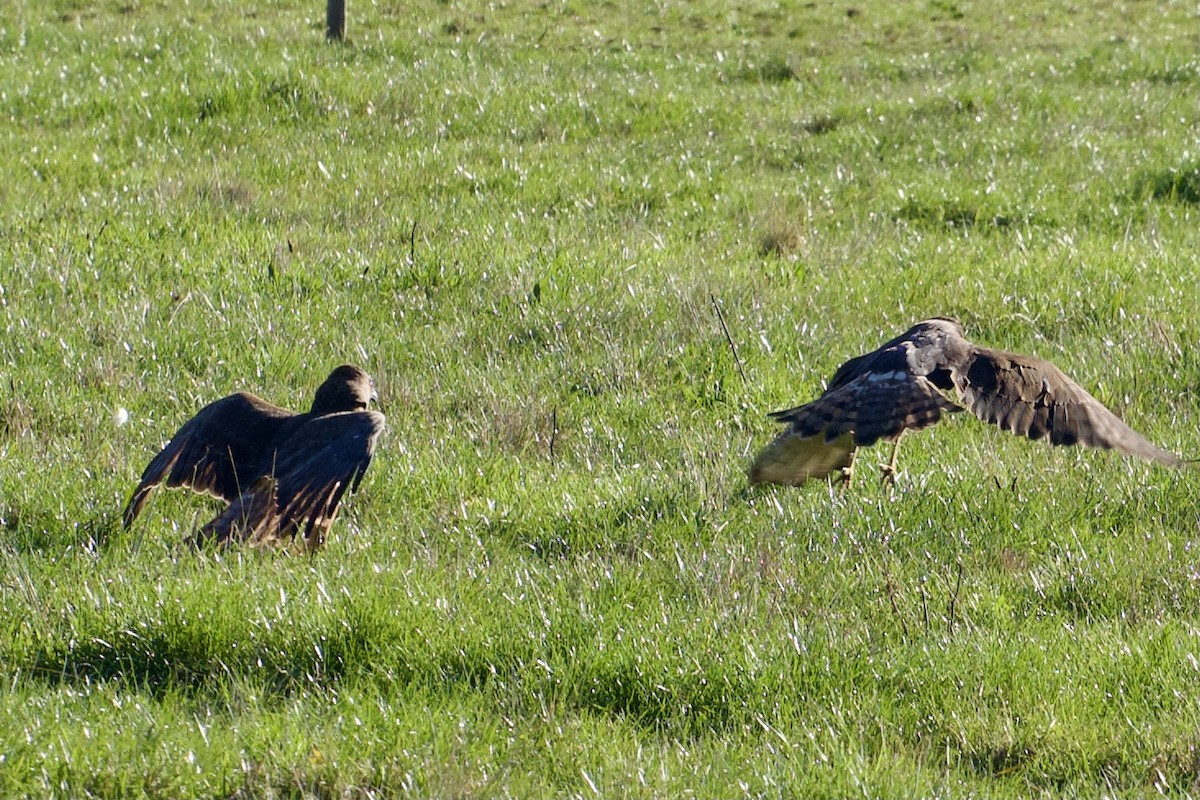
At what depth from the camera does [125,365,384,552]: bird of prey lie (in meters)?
4.75

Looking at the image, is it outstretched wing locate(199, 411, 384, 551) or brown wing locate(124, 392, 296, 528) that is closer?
outstretched wing locate(199, 411, 384, 551)

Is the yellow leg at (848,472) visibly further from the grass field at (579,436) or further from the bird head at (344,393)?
the bird head at (344,393)

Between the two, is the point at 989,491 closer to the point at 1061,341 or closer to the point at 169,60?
the point at 1061,341

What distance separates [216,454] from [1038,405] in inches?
123

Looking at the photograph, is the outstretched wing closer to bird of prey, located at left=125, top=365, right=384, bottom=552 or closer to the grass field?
bird of prey, located at left=125, top=365, right=384, bottom=552

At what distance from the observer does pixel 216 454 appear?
5129 millimetres

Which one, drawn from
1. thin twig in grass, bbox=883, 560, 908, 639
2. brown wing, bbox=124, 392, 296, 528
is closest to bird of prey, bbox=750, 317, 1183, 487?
thin twig in grass, bbox=883, 560, 908, 639

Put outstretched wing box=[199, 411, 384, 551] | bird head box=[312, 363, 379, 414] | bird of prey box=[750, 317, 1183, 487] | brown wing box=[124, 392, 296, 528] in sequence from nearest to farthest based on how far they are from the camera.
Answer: outstretched wing box=[199, 411, 384, 551]
brown wing box=[124, 392, 296, 528]
bird of prey box=[750, 317, 1183, 487]
bird head box=[312, 363, 379, 414]

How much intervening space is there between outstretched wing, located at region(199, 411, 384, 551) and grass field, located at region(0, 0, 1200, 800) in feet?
0.47

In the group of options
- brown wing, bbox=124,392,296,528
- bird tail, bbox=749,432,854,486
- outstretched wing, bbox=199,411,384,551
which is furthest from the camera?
bird tail, bbox=749,432,854,486

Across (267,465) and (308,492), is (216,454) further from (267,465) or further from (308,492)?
(308,492)

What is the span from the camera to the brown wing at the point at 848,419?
16.9ft

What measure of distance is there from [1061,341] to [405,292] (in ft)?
11.7

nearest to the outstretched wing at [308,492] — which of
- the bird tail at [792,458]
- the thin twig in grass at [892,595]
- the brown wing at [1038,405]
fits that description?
the bird tail at [792,458]
